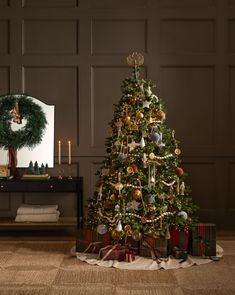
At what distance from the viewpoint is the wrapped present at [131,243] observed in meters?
5.22

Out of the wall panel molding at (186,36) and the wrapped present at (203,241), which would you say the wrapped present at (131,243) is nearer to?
the wrapped present at (203,241)

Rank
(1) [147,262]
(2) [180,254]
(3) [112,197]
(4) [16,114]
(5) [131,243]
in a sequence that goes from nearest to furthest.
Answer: (1) [147,262] < (2) [180,254] < (3) [112,197] < (5) [131,243] < (4) [16,114]

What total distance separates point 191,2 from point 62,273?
12.3 ft

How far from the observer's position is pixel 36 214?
248 inches

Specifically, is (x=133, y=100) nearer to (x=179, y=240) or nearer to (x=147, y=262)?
(x=179, y=240)

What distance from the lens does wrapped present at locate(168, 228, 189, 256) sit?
516 cm

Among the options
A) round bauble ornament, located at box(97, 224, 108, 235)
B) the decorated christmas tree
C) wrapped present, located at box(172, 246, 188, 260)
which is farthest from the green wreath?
wrapped present, located at box(172, 246, 188, 260)

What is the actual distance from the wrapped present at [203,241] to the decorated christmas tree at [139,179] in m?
0.12

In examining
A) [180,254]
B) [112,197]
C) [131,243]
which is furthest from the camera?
[131,243]

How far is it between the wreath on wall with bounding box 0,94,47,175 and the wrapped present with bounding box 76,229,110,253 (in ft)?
5.75

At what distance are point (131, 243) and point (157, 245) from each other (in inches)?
11.9

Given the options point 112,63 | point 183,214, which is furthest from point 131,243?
point 112,63

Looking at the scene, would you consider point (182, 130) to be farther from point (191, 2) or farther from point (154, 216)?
point (154, 216)

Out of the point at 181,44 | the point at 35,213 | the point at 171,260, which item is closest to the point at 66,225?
the point at 35,213
